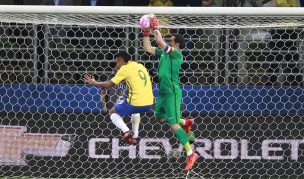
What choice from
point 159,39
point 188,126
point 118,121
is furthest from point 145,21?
point 188,126

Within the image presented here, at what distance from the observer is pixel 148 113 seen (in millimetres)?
10586

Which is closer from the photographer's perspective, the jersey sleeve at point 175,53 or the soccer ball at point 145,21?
the soccer ball at point 145,21

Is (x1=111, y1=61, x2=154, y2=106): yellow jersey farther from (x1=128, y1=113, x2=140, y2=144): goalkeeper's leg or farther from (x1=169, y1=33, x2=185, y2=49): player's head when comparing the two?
(x1=169, y1=33, x2=185, y2=49): player's head

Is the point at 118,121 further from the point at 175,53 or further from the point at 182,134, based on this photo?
the point at 175,53

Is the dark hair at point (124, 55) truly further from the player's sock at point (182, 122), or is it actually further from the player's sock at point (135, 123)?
the player's sock at point (182, 122)

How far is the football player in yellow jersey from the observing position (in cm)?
980

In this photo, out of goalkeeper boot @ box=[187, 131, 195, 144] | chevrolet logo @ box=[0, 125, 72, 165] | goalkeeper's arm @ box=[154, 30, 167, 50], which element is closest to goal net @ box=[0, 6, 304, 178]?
chevrolet logo @ box=[0, 125, 72, 165]

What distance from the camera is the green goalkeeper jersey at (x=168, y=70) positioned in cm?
953

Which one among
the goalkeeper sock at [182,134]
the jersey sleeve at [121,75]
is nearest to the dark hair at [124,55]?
the jersey sleeve at [121,75]

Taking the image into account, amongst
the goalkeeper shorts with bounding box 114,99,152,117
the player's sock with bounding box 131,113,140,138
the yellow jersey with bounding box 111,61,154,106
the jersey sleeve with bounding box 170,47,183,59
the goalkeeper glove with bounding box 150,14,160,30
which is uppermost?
the goalkeeper glove with bounding box 150,14,160,30

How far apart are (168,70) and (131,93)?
59cm

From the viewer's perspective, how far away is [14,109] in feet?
34.3

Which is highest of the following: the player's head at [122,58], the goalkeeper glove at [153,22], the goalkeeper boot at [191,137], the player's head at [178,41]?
the goalkeeper glove at [153,22]

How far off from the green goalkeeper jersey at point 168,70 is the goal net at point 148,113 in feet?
2.43
